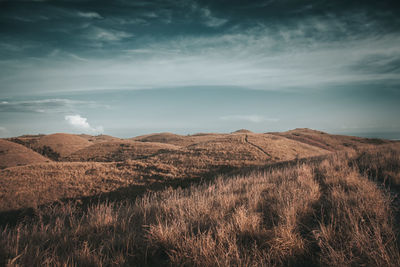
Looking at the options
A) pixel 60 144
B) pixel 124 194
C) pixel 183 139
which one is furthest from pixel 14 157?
pixel 183 139

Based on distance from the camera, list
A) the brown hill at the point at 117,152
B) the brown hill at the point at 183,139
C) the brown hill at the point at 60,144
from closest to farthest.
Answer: the brown hill at the point at 117,152 < the brown hill at the point at 60,144 < the brown hill at the point at 183,139

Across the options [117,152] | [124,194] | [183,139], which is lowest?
[124,194]

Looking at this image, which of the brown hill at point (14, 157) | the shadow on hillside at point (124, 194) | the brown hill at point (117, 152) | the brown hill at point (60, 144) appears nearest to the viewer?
the shadow on hillside at point (124, 194)

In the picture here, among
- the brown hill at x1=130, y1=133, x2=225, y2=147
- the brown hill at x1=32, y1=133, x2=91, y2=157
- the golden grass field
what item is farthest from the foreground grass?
the brown hill at x1=32, y1=133, x2=91, y2=157

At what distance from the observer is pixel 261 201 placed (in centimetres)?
530

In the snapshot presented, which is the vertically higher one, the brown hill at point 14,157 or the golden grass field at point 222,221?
the golden grass field at point 222,221

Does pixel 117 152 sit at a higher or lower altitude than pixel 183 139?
lower

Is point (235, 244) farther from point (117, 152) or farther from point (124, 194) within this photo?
point (117, 152)

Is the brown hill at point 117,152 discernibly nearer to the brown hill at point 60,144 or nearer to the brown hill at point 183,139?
the brown hill at point 60,144

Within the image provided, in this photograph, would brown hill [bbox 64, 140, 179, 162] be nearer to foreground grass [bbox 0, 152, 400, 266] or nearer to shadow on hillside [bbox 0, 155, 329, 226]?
shadow on hillside [bbox 0, 155, 329, 226]

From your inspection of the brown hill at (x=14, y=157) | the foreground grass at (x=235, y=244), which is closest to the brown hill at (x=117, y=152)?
the brown hill at (x=14, y=157)

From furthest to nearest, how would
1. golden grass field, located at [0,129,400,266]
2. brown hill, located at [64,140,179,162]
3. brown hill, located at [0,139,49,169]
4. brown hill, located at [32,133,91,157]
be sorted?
brown hill, located at [32,133,91,157] → brown hill, located at [64,140,179,162] → brown hill, located at [0,139,49,169] → golden grass field, located at [0,129,400,266]

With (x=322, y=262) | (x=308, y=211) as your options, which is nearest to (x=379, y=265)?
(x=322, y=262)

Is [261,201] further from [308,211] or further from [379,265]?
[379,265]
